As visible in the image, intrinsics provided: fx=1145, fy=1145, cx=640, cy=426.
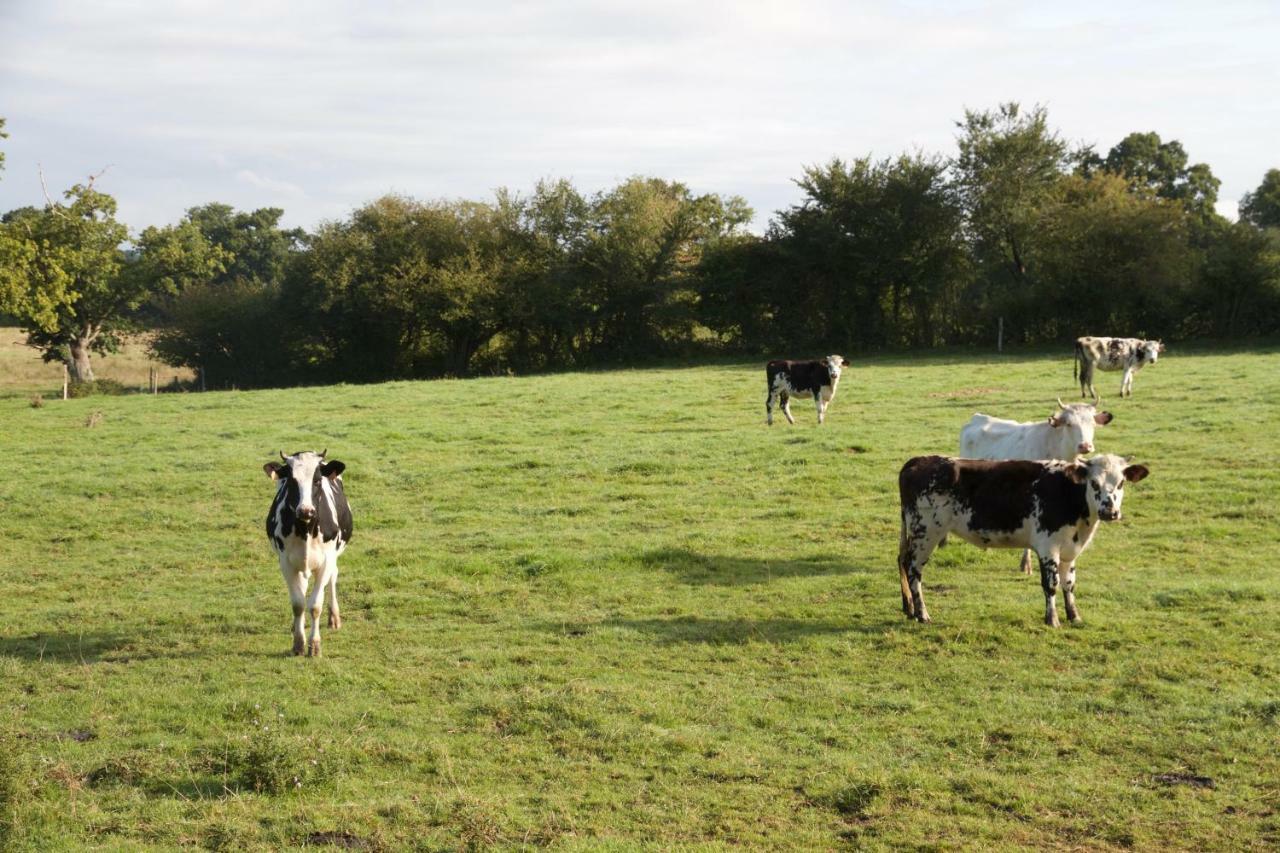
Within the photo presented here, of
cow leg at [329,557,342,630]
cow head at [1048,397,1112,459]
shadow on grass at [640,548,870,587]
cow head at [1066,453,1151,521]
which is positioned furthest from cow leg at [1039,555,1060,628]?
cow leg at [329,557,342,630]

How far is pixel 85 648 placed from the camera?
1107 cm

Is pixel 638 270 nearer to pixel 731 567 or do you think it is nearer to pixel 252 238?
pixel 731 567

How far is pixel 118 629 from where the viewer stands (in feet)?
38.6

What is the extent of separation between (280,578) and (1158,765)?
1000 cm

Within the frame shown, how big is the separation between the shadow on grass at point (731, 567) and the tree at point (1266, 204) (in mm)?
56476

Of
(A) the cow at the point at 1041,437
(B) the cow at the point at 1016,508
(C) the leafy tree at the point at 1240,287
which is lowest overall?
(B) the cow at the point at 1016,508

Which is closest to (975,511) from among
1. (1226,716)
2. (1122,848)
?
(1226,716)

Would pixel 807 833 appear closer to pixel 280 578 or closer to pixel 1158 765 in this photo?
pixel 1158 765

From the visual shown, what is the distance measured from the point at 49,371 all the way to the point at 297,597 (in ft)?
151

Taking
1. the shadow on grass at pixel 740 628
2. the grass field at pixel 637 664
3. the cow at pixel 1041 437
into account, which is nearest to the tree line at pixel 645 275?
the grass field at pixel 637 664

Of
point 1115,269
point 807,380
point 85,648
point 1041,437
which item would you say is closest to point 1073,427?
point 1041,437

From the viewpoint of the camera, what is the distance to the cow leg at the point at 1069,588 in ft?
35.2

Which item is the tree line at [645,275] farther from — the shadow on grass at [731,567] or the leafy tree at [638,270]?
the shadow on grass at [731,567]

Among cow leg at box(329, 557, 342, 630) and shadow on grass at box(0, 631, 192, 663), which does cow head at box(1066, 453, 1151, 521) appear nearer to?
cow leg at box(329, 557, 342, 630)
